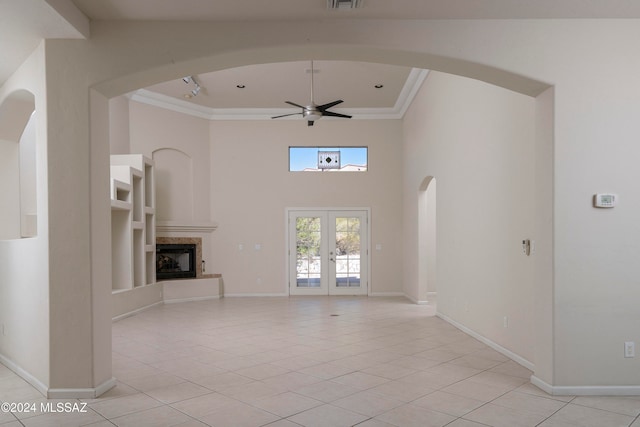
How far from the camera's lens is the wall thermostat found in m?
4.11

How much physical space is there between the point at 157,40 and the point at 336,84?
19.1 feet

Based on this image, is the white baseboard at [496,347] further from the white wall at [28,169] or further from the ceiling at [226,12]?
the white wall at [28,169]

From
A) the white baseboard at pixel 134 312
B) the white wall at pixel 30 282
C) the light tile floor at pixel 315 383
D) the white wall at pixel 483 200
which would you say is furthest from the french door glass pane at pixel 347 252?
the white wall at pixel 30 282

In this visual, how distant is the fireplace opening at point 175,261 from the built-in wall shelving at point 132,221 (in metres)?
0.63

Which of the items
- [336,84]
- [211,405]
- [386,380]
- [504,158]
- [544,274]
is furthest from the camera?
[336,84]

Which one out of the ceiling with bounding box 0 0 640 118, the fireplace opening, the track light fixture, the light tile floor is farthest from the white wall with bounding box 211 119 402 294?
the ceiling with bounding box 0 0 640 118

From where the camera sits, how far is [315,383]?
4.60 m

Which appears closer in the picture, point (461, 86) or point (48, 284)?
point (48, 284)

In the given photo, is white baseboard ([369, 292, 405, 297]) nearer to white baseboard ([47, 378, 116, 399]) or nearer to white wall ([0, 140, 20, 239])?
white wall ([0, 140, 20, 239])

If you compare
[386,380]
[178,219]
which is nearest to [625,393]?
[386,380]

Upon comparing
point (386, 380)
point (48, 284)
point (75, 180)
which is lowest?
point (386, 380)

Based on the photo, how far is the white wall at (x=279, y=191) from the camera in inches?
448

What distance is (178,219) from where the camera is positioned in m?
10.9

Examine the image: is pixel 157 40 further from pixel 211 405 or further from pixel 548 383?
pixel 548 383
